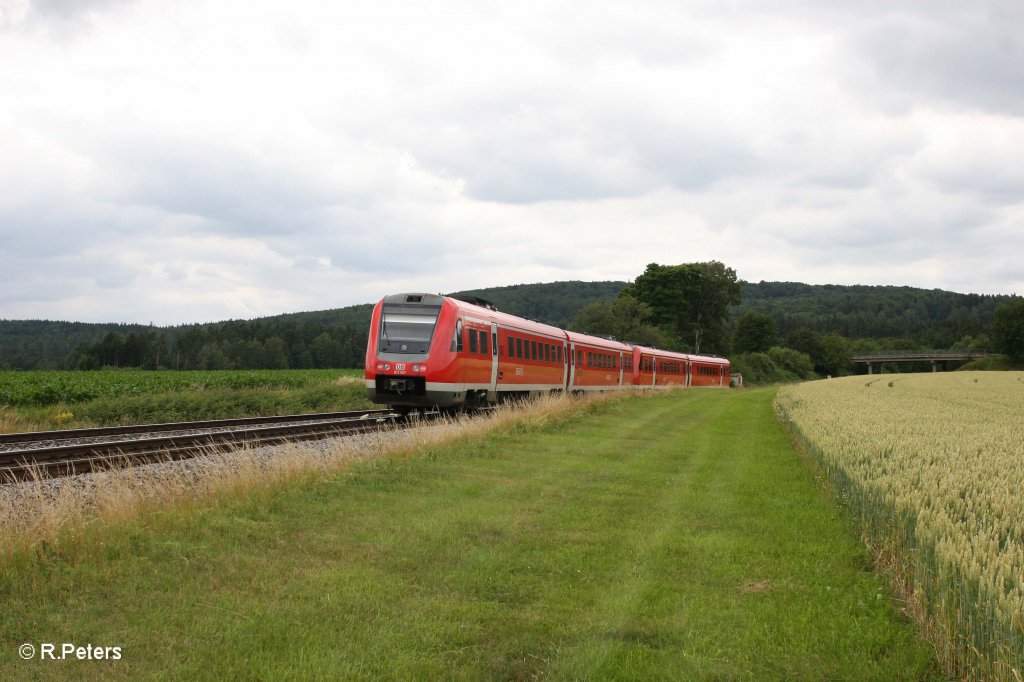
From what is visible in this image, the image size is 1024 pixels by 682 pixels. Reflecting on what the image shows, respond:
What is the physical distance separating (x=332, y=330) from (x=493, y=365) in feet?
263

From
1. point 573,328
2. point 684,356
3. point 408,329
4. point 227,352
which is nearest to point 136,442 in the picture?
point 408,329

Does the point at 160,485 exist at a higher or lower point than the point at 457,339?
lower

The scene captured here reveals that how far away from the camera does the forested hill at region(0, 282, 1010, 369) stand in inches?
3472

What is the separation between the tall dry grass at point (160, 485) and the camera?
21.4 feet

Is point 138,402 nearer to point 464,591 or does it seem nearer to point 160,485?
point 160,485

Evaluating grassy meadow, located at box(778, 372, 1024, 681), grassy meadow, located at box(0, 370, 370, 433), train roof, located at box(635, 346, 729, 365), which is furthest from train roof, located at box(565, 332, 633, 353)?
grassy meadow, located at box(778, 372, 1024, 681)

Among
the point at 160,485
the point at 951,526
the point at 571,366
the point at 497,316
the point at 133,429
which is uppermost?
the point at 497,316

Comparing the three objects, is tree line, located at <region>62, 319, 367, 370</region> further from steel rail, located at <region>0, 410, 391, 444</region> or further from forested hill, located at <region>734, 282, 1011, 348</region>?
forested hill, located at <region>734, 282, 1011, 348</region>

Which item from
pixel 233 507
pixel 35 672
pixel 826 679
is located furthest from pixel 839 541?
pixel 35 672

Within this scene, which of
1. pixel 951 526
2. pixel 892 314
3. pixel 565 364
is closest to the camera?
pixel 951 526

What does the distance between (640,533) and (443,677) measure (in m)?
3.96

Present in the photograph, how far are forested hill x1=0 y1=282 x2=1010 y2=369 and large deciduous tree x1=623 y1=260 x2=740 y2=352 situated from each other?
10855 millimetres

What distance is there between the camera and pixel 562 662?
4859mm

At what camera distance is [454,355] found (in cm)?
2039
